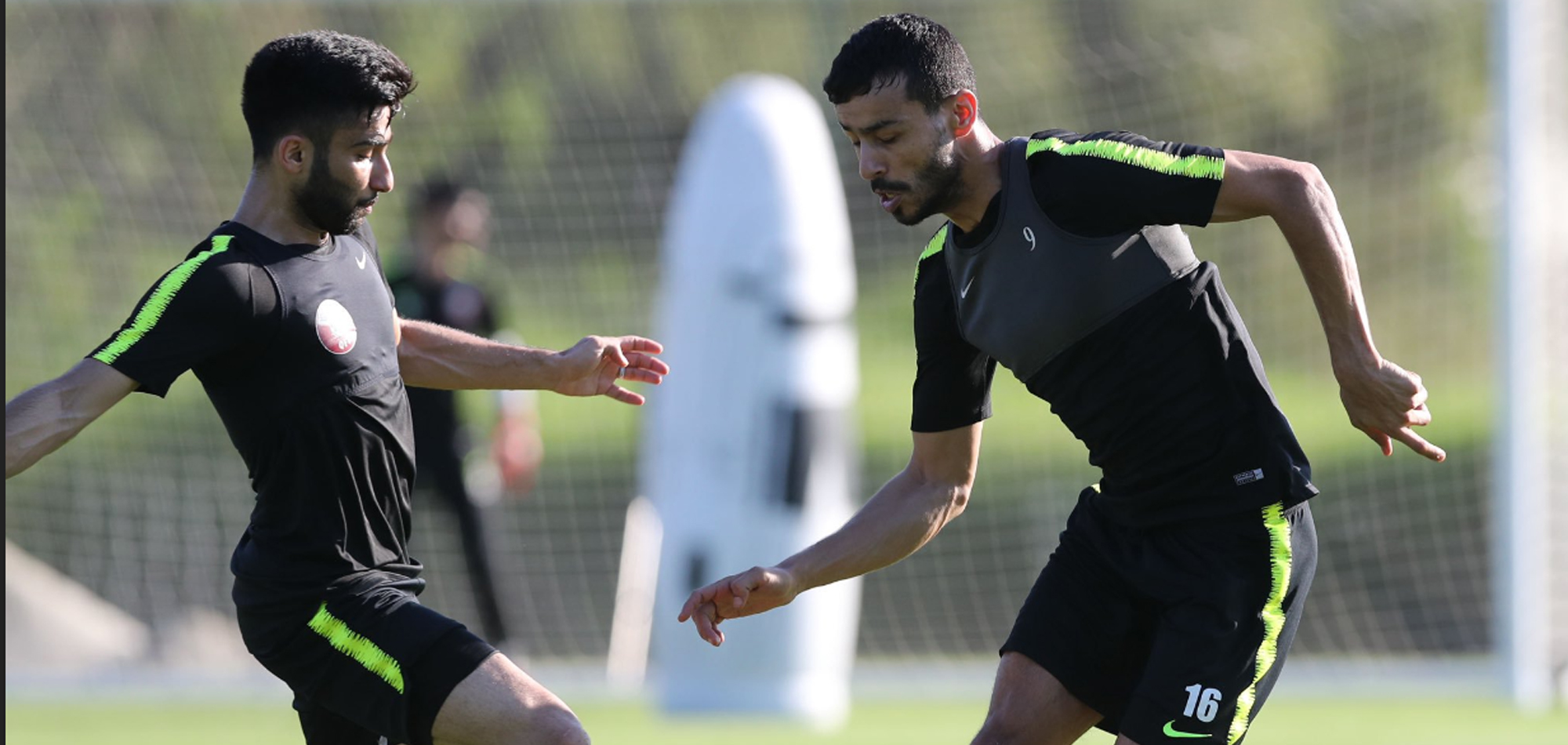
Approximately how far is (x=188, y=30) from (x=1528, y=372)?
362 inches

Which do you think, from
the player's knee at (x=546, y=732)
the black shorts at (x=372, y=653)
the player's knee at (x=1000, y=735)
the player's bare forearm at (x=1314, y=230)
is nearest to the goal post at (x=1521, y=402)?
the player's knee at (x=1000, y=735)

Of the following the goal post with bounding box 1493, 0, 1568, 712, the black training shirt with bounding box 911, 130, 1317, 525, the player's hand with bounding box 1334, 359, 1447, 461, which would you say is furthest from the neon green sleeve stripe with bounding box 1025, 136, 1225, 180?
the goal post with bounding box 1493, 0, 1568, 712

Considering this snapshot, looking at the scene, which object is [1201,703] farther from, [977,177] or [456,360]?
[456,360]

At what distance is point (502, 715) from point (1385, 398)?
180 cm

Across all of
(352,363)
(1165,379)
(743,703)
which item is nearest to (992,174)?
(1165,379)

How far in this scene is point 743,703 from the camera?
814 centimetres

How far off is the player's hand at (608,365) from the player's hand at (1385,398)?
147 centimetres

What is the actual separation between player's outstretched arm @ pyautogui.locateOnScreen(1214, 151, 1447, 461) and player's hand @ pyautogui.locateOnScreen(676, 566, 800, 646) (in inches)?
45.4

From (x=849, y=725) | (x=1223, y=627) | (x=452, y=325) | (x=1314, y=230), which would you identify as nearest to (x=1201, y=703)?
(x=1223, y=627)

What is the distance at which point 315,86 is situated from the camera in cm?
367

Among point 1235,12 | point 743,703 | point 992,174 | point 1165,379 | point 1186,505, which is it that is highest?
point 1235,12

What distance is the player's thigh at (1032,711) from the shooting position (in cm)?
371

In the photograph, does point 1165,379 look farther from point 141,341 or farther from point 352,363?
point 141,341

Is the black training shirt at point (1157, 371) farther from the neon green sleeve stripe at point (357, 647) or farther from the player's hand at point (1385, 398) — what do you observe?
the neon green sleeve stripe at point (357, 647)
